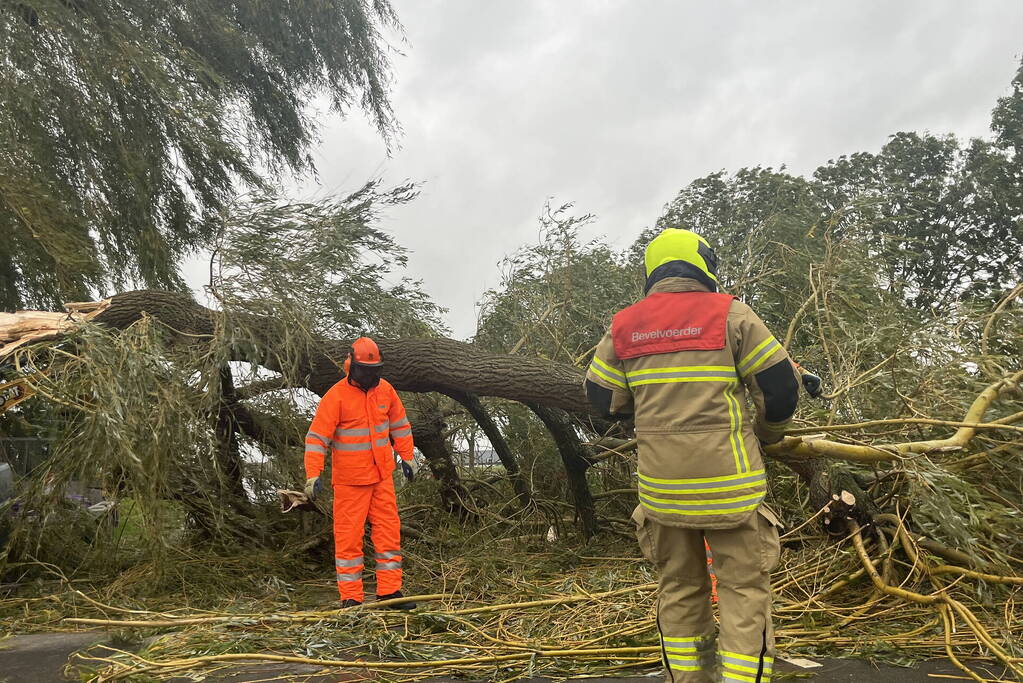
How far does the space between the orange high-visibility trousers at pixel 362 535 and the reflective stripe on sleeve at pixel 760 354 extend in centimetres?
A: 285

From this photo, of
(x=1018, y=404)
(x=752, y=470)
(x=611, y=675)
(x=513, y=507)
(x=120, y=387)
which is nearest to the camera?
(x=752, y=470)

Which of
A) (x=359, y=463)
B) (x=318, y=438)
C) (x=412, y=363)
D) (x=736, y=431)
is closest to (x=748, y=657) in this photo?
(x=736, y=431)

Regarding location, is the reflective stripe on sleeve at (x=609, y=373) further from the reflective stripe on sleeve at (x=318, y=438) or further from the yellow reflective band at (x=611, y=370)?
the reflective stripe on sleeve at (x=318, y=438)

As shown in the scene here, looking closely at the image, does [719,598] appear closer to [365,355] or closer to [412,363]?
[365,355]

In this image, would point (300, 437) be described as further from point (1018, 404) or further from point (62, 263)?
point (1018, 404)

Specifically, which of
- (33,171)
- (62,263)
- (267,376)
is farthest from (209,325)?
(33,171)

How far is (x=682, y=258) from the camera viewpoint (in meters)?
2.74

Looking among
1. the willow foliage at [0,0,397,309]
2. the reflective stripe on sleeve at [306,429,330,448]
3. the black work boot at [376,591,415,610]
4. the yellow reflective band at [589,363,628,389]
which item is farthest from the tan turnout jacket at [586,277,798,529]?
the willow foliage at [0,0,397,309]

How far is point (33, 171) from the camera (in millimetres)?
6809

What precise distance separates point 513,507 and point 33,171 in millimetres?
5038

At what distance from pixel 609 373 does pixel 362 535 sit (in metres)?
2.61

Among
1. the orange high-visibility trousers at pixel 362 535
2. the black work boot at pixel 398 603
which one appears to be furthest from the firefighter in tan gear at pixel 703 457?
the orange high-visibility trousers at pixel 362 535

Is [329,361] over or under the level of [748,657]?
over

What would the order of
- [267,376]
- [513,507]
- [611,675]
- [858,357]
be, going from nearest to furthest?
[611,675] < [858,357] < [267,376] < [513,507]
